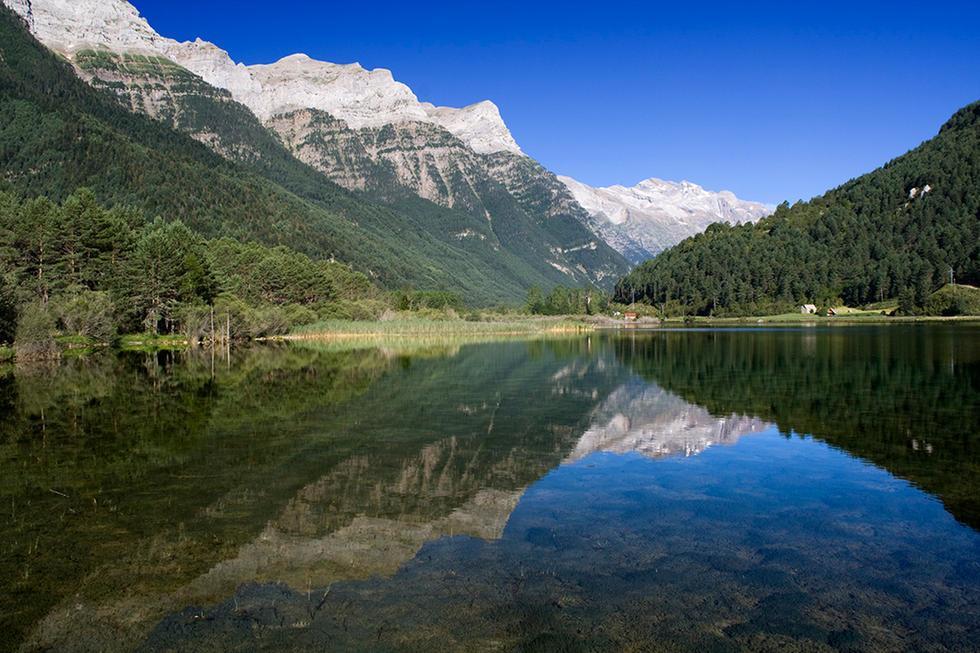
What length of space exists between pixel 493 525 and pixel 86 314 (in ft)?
208

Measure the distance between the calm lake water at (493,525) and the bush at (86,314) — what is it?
3704 centimetres

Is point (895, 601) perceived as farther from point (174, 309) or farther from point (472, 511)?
point (174, 309)

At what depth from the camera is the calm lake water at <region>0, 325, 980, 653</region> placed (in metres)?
8.81

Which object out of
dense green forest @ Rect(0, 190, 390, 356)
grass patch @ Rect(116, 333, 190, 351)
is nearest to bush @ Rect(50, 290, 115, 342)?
dense green forest @ Rect(0, 190, 390, 356)

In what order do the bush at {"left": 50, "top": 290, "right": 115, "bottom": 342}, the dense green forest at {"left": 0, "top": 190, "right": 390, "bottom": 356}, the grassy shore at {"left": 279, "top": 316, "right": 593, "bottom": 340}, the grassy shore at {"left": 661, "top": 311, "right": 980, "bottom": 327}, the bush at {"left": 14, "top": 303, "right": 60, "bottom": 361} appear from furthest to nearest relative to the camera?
1. the grassy shore at {"left": 661, "top": 311, "right": 980, "bottom": 327}
2. the grassy shore at {"left": 279, "top": 316, "right": 593, "bottom": 340}
3. the bush at {"left": 50, "top": 290, "right": 115, "bottom": 342}
4. the dense green forest at {"left": 0, "top": 190, "right": 390, "bottom": 356}
5. the bush at {"left": 14, "top": 303, "right": 60, "bottom": 361}

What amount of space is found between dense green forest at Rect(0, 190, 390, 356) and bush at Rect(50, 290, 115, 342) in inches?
3.6

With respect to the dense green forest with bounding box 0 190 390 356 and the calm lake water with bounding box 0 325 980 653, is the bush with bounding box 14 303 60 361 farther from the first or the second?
the calm lake water with bounding box 0 325 980 653

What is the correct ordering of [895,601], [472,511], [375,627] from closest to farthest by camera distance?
[375,627]
[895,601]
[472,511]

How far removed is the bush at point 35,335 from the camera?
54406 millimetres

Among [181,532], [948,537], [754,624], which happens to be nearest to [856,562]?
[948,537]

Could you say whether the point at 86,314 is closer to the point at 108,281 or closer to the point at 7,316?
the point at 7,316

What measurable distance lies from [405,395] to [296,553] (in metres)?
21.9

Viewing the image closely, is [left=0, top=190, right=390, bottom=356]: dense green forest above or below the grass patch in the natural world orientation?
above

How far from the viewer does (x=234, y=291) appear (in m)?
102
